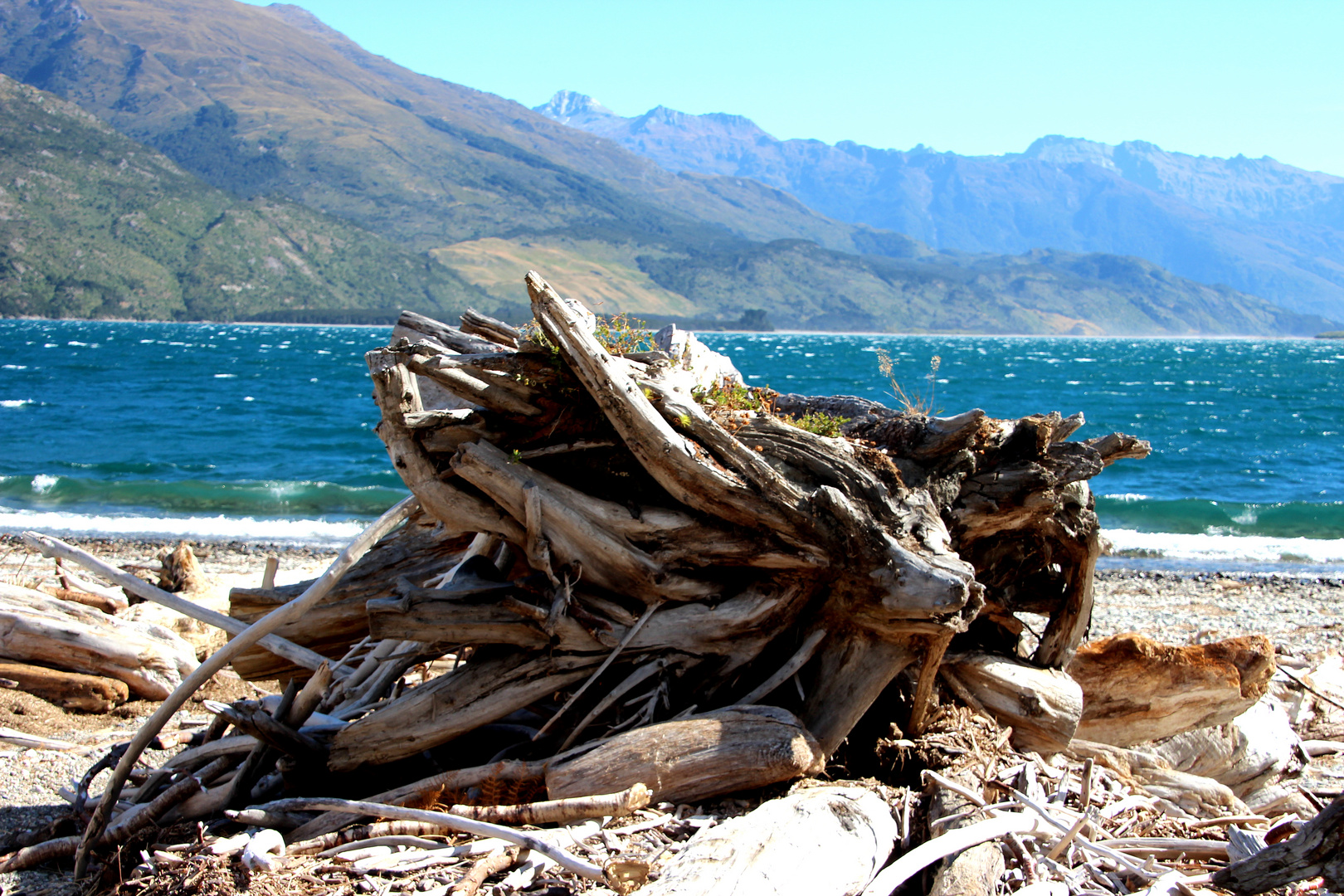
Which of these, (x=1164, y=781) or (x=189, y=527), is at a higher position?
(x=1164, y=781)

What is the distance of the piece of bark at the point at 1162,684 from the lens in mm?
5824

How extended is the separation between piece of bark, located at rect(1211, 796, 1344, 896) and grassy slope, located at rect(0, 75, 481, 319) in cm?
18295

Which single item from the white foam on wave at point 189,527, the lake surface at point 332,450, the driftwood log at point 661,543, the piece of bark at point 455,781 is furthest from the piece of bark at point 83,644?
the white foam on wave at point 189,527

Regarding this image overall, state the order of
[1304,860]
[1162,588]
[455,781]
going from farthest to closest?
[1162,588] → [455,781] → [1304,860]

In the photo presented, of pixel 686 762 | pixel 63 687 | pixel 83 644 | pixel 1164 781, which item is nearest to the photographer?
pixel 686 762

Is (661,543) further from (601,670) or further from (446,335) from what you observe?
(446,335)

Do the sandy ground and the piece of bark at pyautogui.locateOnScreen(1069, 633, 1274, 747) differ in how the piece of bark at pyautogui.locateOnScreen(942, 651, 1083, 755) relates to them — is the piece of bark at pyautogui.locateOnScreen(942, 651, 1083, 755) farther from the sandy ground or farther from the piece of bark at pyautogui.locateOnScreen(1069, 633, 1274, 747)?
the sandy ground

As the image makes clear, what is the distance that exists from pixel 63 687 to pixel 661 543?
18.9 ft

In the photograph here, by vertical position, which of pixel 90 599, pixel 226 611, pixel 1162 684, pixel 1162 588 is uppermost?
pixel 1162 684

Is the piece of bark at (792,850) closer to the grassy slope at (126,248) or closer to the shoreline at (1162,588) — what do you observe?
the shoreline at (1162,588)

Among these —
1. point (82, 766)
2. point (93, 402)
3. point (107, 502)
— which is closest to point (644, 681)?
point (82, 766)

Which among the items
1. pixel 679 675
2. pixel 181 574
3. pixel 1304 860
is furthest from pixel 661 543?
pixel 181 574

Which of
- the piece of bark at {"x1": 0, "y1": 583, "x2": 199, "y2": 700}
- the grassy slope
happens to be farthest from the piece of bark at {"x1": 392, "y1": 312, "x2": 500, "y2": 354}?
the grassy slope

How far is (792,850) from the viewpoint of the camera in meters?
3.60
